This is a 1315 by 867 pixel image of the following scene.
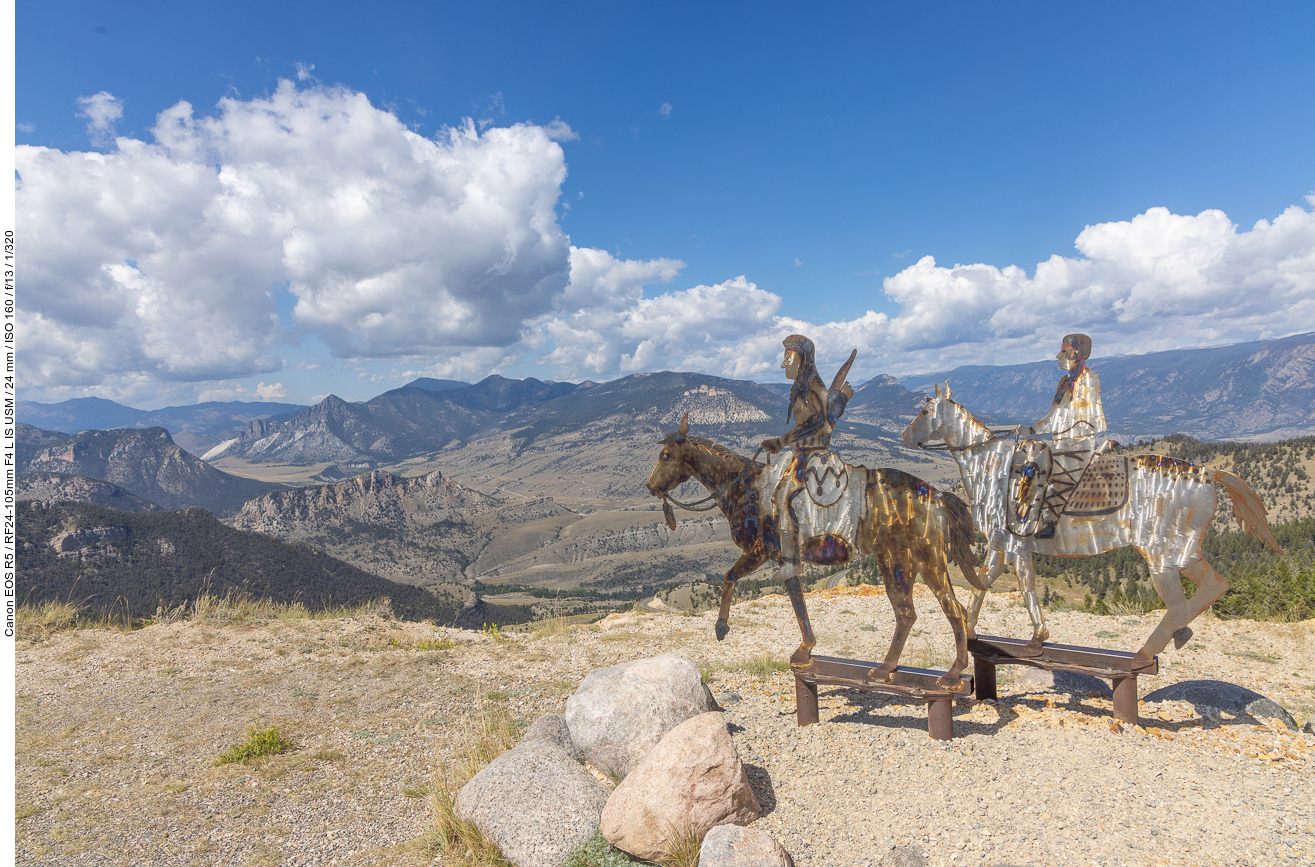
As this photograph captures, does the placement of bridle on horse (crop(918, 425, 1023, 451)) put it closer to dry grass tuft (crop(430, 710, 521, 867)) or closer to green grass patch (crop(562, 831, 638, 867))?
green grass patch (crop(562, 831, 638, 867))

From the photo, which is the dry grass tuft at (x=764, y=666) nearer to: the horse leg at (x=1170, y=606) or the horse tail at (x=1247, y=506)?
the horse leg at (x=1170, y=606)

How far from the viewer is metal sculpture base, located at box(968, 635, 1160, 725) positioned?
8.04 metres

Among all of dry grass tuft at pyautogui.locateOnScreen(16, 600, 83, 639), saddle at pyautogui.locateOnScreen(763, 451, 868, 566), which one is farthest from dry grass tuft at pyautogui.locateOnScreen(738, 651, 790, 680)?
dry grass tuft at pyautogui.locateOnScreen(16, 600, 83, 639)

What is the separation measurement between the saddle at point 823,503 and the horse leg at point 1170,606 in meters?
4.14

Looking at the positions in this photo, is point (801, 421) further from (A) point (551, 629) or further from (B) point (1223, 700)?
(A) point (551, 629)

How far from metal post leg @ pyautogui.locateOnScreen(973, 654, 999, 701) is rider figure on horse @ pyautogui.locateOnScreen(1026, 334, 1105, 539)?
2221 mm

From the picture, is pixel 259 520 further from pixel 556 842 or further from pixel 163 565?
pixel 556 842

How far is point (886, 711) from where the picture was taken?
8.98 meters

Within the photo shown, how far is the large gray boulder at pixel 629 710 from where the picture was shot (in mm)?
7188

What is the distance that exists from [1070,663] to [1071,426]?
3421 mm

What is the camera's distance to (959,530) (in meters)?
8.00

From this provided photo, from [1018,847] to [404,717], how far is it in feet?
30.2

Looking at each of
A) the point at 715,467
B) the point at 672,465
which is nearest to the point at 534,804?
the point at 672,465

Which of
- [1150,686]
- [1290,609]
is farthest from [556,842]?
[1290,609]
